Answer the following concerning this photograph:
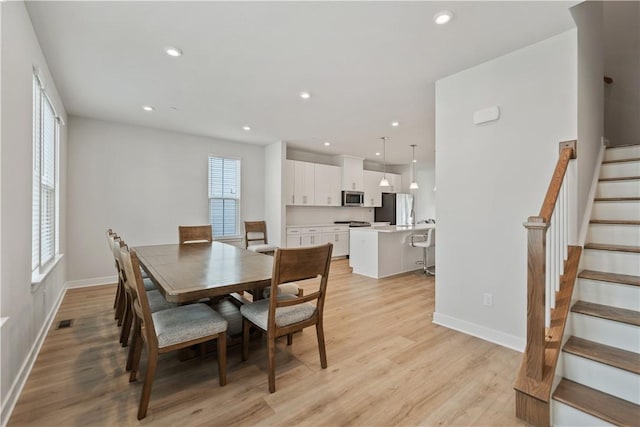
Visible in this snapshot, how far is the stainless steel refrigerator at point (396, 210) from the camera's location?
7816 mm

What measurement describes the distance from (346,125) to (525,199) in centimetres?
293

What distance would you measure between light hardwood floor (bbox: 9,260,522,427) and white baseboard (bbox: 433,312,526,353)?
0.26 ft

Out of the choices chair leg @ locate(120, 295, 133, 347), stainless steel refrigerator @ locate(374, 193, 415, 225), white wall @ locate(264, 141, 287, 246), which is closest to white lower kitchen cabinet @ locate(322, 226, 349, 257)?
white wall @ locate(264, 141, 287, 246)

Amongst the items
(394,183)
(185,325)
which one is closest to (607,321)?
(185,325)

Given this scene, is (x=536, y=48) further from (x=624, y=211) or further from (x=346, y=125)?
(x=346, y=125)

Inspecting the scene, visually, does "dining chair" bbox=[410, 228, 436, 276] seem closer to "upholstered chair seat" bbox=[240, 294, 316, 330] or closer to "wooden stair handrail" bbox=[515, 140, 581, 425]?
"wooden stair handrail" bbox=[515, 140, 581, 425]

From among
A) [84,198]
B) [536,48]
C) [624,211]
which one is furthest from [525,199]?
[84,198]

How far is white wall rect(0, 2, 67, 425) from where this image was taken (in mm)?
1634

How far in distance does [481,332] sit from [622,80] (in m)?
4.08

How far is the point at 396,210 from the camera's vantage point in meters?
7.89

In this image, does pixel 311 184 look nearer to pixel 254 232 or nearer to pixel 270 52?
pixel 254 232

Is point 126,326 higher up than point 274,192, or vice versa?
point 274,192

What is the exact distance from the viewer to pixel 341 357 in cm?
226

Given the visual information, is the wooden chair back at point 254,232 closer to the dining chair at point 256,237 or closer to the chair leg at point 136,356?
the dining chair at point 256,237
